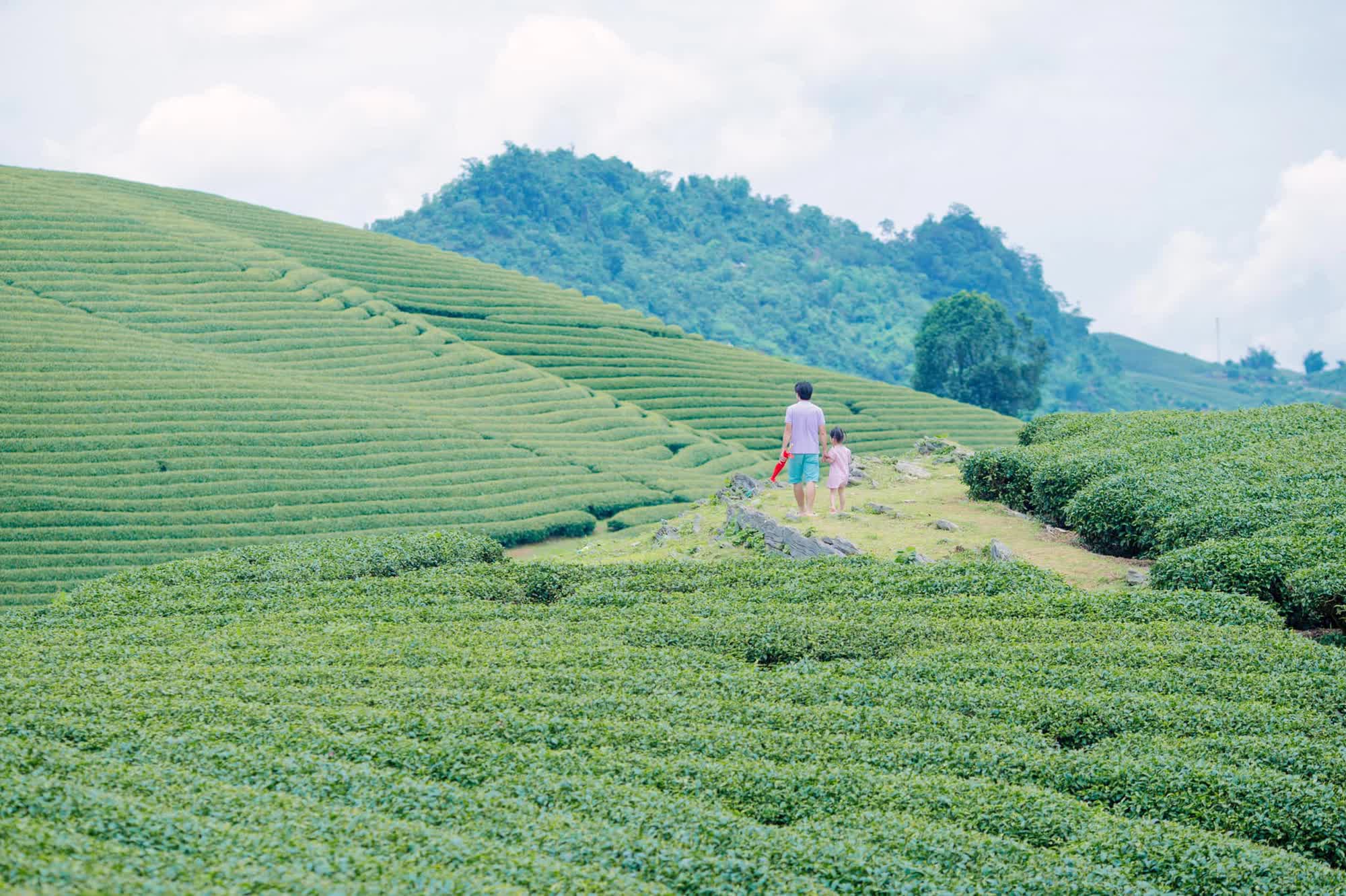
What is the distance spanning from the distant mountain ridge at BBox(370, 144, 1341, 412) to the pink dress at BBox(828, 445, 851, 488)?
51.7 m

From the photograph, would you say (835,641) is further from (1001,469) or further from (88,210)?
(88,210)

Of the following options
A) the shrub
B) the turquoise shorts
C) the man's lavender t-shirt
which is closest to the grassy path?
the turquoise shorts

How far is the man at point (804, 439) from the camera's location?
13406 millimetres

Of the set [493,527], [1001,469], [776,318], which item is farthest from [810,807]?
[776,318]

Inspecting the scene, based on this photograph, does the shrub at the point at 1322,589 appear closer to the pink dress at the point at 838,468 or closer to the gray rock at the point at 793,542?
the gray rock at the point at 793,542

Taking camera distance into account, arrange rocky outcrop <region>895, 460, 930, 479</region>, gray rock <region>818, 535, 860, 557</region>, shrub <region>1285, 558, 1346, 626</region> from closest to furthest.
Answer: shrub <region>1285, 558, 1346, 626</region> < gray rock <region>818, 535, 860, 557</region> < rocky outcrop <region>895, 460, 930, 479</region>

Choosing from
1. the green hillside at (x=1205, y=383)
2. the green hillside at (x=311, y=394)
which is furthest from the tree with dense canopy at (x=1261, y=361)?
the green hillside at (x=311, y=394)

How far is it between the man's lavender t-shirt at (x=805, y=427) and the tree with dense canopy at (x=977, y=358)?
4257 cm

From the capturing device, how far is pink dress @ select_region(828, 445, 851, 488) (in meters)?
14.4

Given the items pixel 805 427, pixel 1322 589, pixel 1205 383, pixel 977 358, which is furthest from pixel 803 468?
pixel 1205 383

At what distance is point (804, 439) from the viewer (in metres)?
13.5

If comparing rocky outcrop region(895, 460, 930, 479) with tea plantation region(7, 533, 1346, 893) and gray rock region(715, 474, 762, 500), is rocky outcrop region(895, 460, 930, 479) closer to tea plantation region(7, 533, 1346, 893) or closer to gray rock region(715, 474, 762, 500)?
gray rock region(715, 474, 762, 500)

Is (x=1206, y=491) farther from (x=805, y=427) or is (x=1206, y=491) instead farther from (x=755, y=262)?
(x=755, y=262)

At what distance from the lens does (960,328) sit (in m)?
54.1
